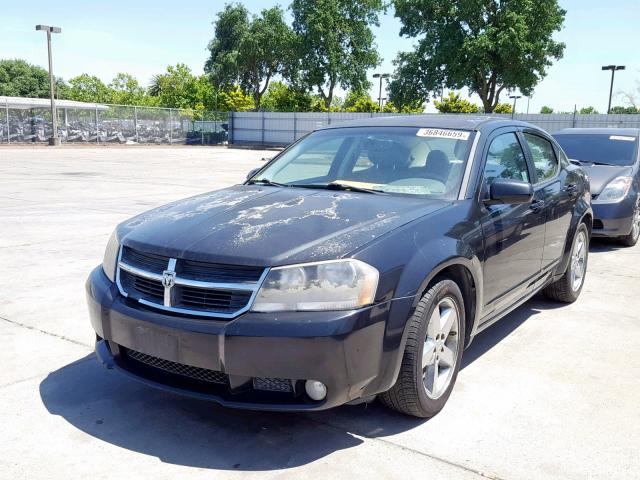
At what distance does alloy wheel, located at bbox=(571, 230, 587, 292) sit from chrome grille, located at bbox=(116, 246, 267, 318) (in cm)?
355

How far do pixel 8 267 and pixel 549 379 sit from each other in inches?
207

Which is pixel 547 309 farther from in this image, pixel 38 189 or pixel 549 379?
pixel 38 189

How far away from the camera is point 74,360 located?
156 inches

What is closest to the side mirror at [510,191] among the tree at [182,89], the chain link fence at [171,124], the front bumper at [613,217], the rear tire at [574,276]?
the rear tire at [574,276]

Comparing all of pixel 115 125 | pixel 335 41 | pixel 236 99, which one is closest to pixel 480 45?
pixel 335 41

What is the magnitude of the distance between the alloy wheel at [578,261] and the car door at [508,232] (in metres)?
1.07

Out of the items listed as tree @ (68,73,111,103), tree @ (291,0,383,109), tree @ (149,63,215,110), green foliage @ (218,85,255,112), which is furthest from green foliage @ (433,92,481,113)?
tree @ (68,73,111,103)

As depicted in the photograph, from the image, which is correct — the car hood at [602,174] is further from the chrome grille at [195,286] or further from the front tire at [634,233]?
the chrome grille at [195,286]

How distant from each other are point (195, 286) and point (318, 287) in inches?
22.3

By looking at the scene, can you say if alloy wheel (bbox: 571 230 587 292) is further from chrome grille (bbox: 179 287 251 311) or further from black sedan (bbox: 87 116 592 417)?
chrome grille (bbox: 179 287 251 311)

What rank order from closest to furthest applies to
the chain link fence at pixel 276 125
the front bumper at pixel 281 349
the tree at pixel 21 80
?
the front bumper at pixel 281 349 < the chain link fence at pixel 276 125 < the tree at pixel 21 80

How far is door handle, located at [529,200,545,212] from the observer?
425 cm

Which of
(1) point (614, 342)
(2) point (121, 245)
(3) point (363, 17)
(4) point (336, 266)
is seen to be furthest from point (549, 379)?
(3) point (363, 17)

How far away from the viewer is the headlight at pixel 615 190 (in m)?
7.59
